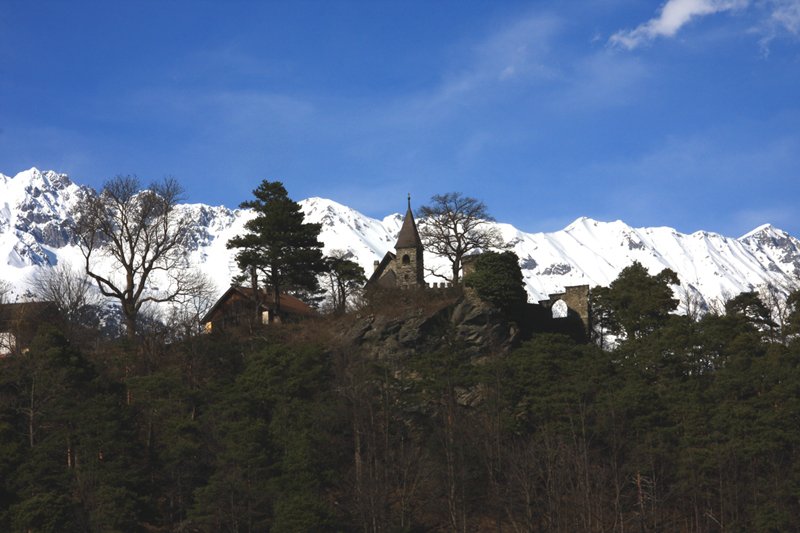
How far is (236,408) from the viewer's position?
141 feet

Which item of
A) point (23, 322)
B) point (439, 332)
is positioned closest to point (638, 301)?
point (439, 332)

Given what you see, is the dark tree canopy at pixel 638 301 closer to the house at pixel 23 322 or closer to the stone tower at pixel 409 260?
the stone tower at pixel 409 260

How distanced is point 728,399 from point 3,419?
34475 millimetres

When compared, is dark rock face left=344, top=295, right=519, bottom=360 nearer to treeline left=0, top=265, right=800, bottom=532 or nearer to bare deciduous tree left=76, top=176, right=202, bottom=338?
treeline left=0, top=265, right=800, bottom=532

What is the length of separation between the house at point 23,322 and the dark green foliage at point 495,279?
79.5 feet

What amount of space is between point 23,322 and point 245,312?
13.3 meters

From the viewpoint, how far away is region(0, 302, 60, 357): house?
52.0 meters

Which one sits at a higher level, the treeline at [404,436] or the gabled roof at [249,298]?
the gabled roof at [249,298]

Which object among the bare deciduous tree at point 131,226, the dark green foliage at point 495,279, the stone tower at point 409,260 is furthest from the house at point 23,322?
the dark green foliage at point 495,279

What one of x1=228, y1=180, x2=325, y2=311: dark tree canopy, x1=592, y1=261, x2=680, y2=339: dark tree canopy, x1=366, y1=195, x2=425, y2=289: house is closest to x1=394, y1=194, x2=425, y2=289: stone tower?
x1=366, y1=195, x2=425, y2=289: house

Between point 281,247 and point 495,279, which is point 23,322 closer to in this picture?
point 281,247

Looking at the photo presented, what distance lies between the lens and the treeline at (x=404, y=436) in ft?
125

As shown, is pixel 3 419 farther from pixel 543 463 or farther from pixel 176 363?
pixel 543 463

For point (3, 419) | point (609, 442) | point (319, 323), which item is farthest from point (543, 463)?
point (3, 419)
